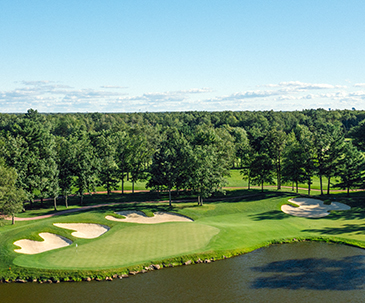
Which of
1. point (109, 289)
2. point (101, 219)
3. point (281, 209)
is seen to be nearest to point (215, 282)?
point (109, 289)

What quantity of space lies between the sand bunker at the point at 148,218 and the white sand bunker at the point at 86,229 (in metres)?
3.58

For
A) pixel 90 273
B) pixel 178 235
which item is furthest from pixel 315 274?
pixel 90 273

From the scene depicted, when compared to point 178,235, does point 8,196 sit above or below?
above

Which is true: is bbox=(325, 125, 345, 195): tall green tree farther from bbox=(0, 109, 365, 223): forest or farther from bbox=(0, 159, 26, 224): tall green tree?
bbox=(0, 159, 26, 224): tall green tree

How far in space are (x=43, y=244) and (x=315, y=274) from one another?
31.2 m

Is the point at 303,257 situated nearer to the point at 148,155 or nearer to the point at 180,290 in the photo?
the point at 180,290

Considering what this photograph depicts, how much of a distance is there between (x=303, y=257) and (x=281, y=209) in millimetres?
20618

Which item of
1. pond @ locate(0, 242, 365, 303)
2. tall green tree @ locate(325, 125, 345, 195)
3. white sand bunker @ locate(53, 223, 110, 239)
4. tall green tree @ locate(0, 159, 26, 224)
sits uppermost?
tall green tree @ locate(325, 125, 345, 195)

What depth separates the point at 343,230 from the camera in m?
43.5

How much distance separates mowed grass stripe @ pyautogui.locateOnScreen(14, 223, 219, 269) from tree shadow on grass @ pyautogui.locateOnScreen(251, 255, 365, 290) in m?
9.25

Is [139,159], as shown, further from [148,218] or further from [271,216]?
[271,216]

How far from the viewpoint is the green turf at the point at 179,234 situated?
33.2 meters

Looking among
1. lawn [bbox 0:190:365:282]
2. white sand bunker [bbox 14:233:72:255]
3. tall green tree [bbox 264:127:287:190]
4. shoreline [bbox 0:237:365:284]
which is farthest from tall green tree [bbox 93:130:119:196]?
tall green tree [bbox 264:127:287:190]

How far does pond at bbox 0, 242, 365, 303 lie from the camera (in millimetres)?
26094
